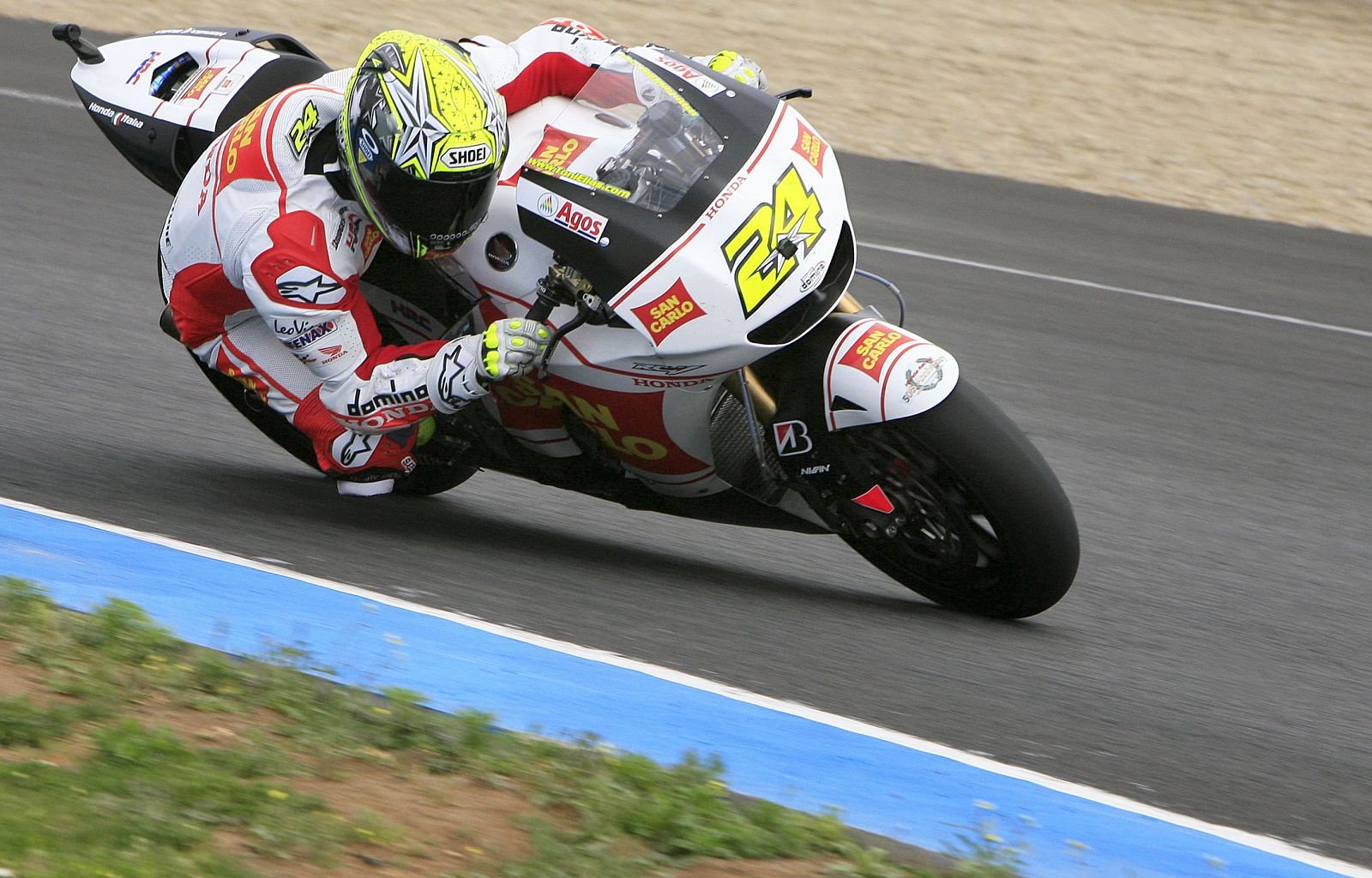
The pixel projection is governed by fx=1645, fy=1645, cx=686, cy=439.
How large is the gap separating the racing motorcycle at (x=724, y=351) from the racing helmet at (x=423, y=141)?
0.19 m

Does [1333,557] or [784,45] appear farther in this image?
[784,45]

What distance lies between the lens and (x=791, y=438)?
4199 mm

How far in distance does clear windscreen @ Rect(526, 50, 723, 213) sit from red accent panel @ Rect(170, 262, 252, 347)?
101 centimetres

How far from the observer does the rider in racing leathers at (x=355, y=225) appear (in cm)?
405

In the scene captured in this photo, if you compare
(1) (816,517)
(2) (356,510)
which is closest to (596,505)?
(2) (356,510)

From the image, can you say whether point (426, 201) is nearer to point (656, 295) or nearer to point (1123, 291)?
point (656, 295)

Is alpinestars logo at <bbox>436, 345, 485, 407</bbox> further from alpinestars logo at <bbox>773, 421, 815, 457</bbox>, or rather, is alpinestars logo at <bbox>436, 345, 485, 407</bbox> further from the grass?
the grass

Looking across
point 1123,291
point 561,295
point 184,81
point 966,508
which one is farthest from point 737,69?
point 1123,291

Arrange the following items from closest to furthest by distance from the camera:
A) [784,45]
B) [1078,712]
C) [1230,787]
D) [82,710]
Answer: [82,710] < [1230,787] < [1078,712] < [784,45]

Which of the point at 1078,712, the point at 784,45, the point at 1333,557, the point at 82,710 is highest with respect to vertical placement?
the point at 82,710

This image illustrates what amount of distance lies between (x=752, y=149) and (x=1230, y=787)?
1.88m

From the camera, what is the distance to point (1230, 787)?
364cm

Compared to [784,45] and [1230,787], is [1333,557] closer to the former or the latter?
[1230,787]

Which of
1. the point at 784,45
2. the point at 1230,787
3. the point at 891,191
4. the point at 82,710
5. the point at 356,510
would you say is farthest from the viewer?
the point at 784,45
